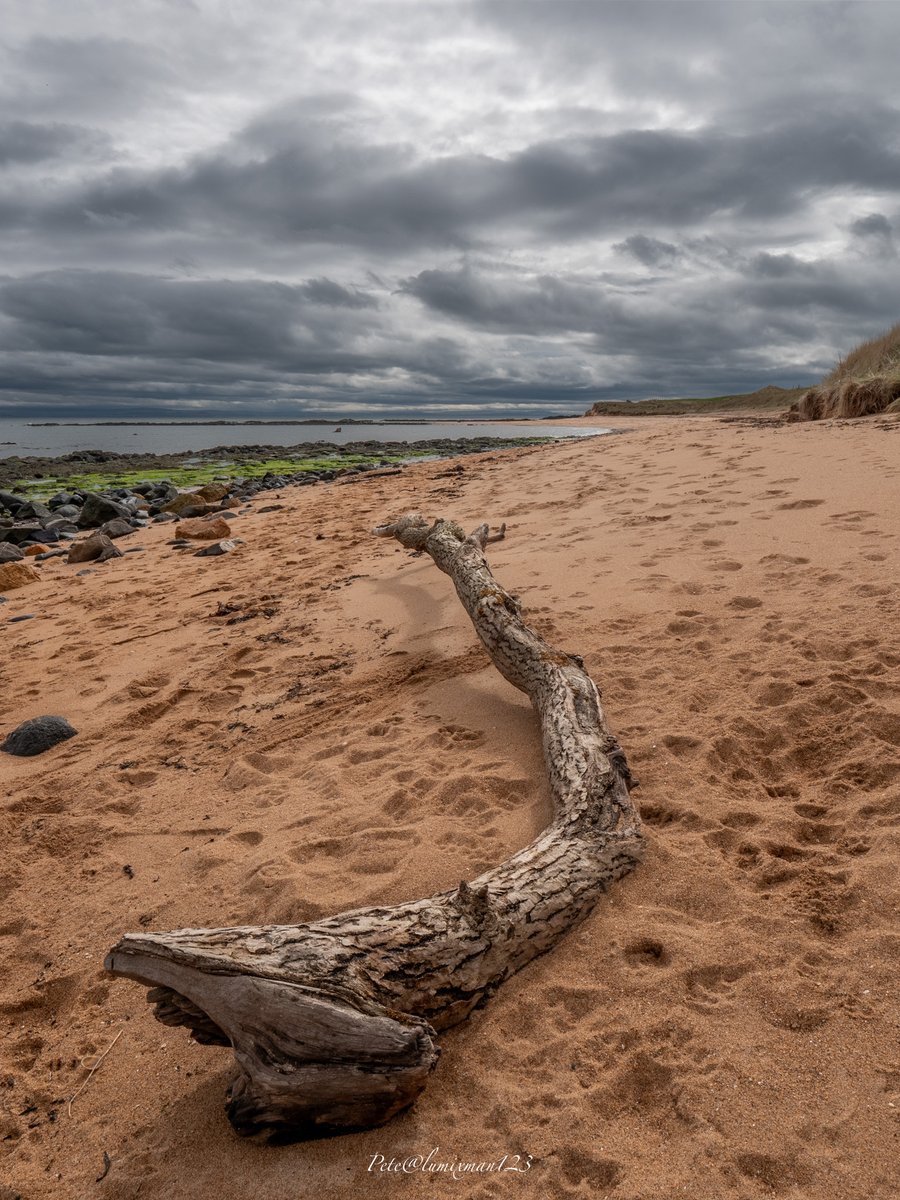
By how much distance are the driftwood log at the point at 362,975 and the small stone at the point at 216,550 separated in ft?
28.5

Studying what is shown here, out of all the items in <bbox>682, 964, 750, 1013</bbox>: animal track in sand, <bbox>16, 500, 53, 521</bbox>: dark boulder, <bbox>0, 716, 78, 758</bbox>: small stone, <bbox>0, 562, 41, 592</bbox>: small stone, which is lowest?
<bbox>0, 716, 78, 758</bbox>: small stone

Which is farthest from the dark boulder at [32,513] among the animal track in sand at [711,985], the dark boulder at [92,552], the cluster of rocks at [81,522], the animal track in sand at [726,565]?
the animal track in sand at [711,985]

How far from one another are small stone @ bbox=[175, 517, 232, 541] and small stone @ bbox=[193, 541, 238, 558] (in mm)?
915

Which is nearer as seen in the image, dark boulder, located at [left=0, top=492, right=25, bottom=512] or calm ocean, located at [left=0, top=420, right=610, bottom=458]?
dark boulder, located at [left=0, top=492, right=25, bottom=512]

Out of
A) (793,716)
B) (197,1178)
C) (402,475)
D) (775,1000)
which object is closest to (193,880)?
(197,1178)

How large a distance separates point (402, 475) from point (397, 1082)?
18683 mm

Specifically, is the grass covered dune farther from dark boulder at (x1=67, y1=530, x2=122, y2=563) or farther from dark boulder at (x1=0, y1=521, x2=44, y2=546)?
dark boulder at (x1=0, y1=521, x2=44, y2=546)

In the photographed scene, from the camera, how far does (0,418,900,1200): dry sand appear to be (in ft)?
6.83

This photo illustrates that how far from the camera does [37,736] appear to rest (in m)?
5.03

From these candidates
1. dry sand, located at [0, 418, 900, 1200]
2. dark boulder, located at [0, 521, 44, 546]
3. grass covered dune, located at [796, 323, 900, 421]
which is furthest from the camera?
grass covered dune, located at [796, 323, 900, 421]

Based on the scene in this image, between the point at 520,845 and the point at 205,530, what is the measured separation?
10.1m

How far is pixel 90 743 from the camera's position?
16.4 ft

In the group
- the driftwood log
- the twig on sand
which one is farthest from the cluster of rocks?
the driftwood log

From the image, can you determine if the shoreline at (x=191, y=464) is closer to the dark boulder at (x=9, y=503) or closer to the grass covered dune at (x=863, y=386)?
the dark boulder at (x=9, y=503)
